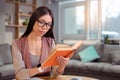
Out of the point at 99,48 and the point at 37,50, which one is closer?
the point at 37,50

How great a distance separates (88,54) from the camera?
4.46 m

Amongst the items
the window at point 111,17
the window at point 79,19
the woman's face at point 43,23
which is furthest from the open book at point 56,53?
the window at point 79,19

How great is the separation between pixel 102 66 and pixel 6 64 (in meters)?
1.89

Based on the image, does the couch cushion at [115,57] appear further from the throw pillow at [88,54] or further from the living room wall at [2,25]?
the living room wall at [2,25]

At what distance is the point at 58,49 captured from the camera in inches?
53.3

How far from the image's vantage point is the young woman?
1518 mm

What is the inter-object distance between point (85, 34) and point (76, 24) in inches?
18.5

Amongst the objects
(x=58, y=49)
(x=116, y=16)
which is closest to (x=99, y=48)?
(x=116, y=16)

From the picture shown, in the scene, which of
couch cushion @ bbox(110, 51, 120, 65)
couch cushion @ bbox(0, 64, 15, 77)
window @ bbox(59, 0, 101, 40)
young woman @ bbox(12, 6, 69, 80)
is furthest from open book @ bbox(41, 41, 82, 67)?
window @ bbox(59, 0, 101, 40)

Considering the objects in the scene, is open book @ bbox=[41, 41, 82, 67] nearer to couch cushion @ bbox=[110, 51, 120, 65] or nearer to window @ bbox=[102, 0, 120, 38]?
couch cushion @ bbox=[110, 51, 120, 65]

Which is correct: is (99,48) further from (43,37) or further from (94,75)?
(43,37)

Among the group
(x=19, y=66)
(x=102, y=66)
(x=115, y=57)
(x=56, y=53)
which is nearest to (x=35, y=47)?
(x=19, y=66)

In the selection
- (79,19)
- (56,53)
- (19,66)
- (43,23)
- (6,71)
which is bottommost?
(6,71)

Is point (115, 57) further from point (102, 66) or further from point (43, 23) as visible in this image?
point (43, 23)
